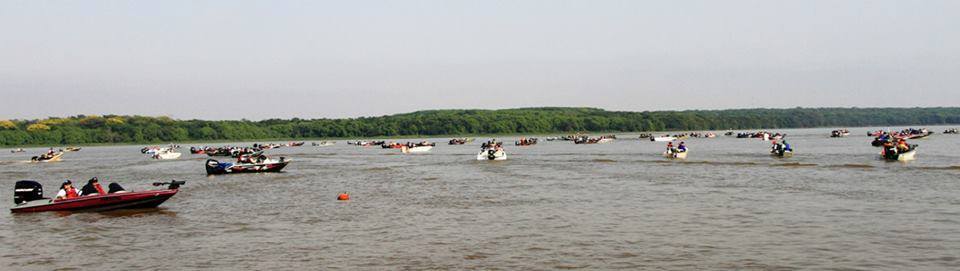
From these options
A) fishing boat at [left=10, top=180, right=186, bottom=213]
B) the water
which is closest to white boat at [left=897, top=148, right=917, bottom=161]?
the water

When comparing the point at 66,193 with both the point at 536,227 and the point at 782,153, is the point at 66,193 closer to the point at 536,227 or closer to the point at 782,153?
the point at 536,227

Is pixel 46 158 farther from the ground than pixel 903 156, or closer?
farther from the ground

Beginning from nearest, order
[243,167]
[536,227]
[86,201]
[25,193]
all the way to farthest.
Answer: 1. [536,227]
2. [86,201]
3. [25,193]
4. [243,167]

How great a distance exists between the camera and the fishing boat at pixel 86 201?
31.5 m

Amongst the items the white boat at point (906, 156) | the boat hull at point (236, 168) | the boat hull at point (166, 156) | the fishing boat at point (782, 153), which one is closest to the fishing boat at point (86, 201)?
the boat hull at point (236, 168)

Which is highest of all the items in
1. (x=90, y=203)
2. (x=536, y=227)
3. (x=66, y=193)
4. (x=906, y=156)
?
(x=66, y=193)

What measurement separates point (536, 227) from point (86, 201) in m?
17.3

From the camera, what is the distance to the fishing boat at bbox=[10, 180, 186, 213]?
31.5 metres

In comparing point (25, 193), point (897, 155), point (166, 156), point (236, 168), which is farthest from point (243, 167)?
point (166, 156)

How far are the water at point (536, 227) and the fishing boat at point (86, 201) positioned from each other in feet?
1.35

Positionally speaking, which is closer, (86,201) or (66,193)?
(86,201)

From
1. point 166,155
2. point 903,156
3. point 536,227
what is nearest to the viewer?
point 536,227

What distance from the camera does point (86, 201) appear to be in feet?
103

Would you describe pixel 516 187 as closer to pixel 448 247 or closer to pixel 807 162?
pixel 448 247
